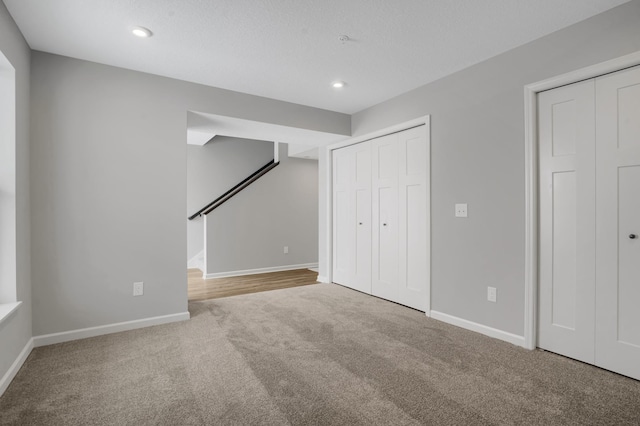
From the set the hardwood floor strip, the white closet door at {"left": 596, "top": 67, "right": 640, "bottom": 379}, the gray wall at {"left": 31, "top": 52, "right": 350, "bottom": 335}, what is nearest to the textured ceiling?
the gray wall at {"left": 31, "top": 52, "right": 350, "bottom": 335}

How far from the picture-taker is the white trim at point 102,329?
8.37ft

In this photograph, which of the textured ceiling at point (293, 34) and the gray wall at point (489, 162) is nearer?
the textured ceiling at point (293, 34)

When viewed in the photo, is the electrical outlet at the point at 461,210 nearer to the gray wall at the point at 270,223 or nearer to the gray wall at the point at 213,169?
the gray wall at the point at 270,223

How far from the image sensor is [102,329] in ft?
9.04

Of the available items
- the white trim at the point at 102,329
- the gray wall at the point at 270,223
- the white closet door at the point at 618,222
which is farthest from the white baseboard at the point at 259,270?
the white closet door at the point at 618,222

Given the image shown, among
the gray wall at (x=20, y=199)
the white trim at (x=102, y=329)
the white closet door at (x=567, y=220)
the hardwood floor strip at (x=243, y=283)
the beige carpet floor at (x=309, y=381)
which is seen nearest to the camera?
the beige carpet floor at (x=309, y=381)

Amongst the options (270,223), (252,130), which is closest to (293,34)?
(252,130)

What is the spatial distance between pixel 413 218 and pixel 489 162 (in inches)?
38.7

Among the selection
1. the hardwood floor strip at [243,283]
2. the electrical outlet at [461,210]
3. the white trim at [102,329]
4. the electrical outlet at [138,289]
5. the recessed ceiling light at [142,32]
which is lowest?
the hardwood floor strip at [243,283]

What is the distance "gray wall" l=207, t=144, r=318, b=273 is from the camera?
535 centimetres

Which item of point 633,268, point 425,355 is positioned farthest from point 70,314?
point 633,268

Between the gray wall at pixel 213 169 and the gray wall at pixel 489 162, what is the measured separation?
14.9ft

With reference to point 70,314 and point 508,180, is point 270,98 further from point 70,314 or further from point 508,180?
point 70,314

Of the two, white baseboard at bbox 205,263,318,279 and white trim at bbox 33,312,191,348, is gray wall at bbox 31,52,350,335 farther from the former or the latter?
white baseboard at bbox 205,263,318,279
